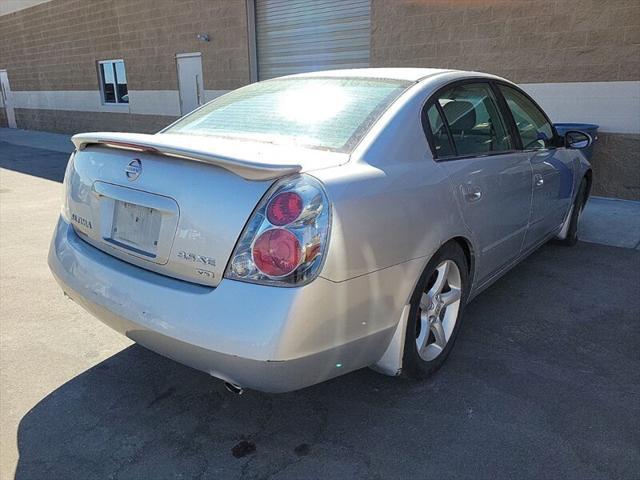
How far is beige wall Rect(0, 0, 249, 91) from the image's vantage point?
12.0 meters

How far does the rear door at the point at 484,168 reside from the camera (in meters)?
2.78

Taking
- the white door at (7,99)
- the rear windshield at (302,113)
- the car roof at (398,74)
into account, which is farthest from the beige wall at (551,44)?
the white door at (7,99)

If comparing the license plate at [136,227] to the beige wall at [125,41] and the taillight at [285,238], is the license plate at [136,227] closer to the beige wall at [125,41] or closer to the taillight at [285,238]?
the taillight at [285,238]

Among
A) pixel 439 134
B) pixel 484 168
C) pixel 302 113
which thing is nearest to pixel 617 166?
pixel 484 168

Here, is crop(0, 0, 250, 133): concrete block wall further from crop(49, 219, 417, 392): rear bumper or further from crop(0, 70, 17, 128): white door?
crop(49, 219, 417, 392): rear bumper

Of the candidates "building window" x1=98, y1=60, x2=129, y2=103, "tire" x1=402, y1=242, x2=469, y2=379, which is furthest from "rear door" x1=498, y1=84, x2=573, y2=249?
"building window" x1=98, y1=60, x2=129, y2=103

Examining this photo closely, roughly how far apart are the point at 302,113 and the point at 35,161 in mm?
11827

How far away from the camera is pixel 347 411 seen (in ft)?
8.36

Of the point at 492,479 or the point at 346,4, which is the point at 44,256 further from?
the point at 346,4

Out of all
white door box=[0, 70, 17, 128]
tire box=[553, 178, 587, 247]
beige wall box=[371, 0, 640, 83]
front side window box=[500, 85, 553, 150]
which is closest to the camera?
front side window box=[500, 85, 553, 150]

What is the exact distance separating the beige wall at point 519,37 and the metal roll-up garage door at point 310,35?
596 mm

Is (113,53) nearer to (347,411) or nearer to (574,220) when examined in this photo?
(574,220)

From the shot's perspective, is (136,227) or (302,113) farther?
(302,113)

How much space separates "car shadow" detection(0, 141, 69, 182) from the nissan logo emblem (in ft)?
27.5
